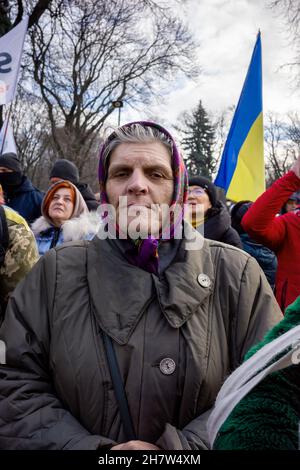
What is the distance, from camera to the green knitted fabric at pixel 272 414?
2.70 feet

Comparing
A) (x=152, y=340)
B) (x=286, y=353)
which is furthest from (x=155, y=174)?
(x=286, y=353)

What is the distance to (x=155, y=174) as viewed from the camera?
5.42 feet

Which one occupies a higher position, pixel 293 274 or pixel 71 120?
pixel 71 120

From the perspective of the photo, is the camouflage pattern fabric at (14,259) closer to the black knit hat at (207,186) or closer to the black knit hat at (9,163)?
the black knit hat at (207,186)

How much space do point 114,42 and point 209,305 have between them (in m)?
18.6

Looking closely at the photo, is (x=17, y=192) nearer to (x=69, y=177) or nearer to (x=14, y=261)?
(x=69, y=177)

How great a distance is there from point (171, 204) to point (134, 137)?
0.32m

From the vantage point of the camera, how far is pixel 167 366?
1.35m

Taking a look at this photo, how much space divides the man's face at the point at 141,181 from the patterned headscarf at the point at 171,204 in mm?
31

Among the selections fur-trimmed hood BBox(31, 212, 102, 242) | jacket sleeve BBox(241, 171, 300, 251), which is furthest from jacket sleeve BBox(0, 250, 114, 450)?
fur-trimmed hood BBox(31, 212, 102, 242)

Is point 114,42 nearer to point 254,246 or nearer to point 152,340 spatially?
point 254,246

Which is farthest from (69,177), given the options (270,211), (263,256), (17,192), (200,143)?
(200,143)

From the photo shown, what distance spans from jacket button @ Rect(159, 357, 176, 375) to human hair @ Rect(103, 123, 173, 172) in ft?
2.83

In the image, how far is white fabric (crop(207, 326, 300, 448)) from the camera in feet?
2.59
